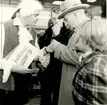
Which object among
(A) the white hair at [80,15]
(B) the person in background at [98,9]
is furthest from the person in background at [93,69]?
(A) the white hair at [80,15]

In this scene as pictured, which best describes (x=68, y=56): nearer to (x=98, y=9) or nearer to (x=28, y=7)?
(x=98, y=9)

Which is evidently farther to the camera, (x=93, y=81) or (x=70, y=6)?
(x=70, y=6)

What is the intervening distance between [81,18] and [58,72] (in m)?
0.62

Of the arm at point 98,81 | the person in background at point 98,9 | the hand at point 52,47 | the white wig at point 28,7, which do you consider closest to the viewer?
the arm at point 98,81

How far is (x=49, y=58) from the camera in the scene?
3078 millimetres

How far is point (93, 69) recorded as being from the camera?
162 centimetres

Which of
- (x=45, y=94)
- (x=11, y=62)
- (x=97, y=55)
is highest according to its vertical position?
(x=97, y=55)

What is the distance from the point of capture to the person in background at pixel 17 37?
9.55 ft

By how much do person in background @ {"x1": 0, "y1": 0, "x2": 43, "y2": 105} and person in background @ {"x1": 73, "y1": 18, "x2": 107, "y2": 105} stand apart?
1225 millimetres

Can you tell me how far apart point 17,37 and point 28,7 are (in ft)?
1.09

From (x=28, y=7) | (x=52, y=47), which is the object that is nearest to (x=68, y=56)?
(x=52, y=47)

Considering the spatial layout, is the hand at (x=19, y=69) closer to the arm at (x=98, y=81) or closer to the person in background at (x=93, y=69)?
the person in background at (x=93, y=69)

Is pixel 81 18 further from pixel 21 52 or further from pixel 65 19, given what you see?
pixel 21 52

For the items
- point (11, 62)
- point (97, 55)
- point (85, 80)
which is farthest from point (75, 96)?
point (11, 62)
